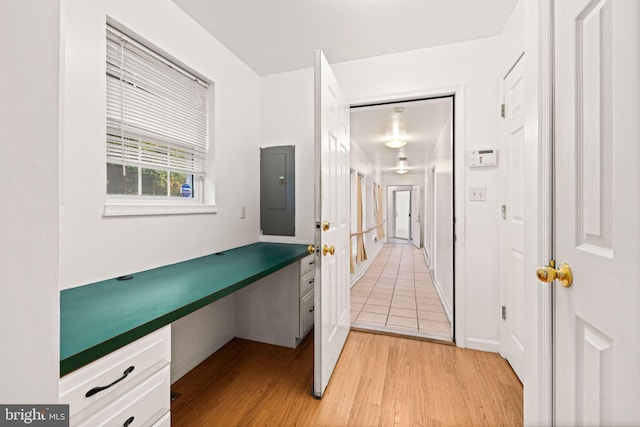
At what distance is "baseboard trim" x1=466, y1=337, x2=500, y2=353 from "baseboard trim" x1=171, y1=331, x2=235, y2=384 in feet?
6.65

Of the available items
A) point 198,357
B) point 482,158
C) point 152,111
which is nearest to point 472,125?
point 482,158

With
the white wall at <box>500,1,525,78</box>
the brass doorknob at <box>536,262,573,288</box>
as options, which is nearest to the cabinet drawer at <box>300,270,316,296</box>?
the brass doorknob at <box>536,262,573,288</box>

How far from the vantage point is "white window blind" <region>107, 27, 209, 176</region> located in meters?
1.47

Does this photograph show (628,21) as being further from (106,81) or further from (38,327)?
(106,81)

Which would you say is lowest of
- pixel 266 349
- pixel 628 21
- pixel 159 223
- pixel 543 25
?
pixel 266 349

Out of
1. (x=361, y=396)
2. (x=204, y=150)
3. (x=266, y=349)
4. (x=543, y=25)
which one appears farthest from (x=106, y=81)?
(x=361, y=396)

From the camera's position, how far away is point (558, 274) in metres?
0.82

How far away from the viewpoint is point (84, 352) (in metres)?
0.70

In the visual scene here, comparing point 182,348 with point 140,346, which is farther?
point 182,348

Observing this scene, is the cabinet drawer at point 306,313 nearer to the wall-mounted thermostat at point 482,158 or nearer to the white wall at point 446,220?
the white wall at point 446,220

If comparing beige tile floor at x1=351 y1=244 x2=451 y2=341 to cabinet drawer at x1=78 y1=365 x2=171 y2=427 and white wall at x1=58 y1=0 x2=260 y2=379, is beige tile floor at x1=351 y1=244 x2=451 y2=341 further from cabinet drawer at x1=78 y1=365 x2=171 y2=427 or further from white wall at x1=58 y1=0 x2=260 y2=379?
cabinet drawer at x1=78 y1=365 x2=171 y2=427

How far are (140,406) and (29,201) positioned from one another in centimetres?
81

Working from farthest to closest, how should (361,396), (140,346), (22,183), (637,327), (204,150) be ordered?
(204,150) → (361,396) → (140,346) → (637,327) → (22,183)

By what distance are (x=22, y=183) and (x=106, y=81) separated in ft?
4.47
